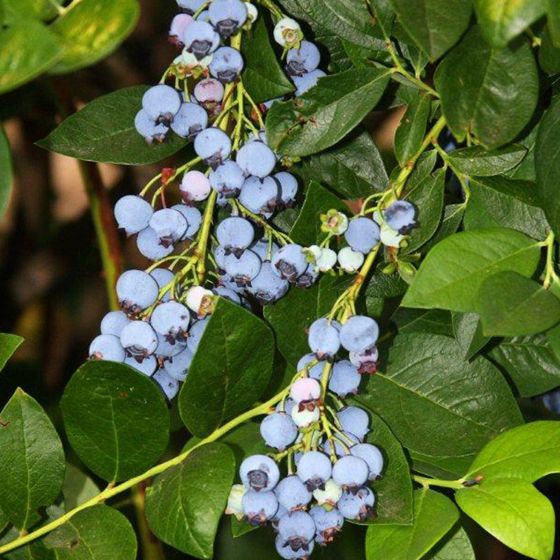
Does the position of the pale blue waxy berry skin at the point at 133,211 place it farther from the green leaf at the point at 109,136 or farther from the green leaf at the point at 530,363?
the green leaf at the point at 530,363

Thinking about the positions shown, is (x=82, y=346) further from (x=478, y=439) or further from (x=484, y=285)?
(x=484, y=285)

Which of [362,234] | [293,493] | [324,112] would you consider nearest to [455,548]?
[293,493]

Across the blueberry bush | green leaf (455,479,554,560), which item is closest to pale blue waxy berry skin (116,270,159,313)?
the blueberry bush

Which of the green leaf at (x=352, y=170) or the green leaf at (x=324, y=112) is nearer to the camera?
the green leaf at (x=324, y=112)

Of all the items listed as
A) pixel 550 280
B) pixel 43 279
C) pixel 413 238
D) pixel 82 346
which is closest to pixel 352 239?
pixel 413 238

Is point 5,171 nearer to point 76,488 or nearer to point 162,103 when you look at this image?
point 162,103

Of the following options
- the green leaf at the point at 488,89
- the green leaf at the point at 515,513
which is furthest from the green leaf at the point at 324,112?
the green leaf at the point at 515,513

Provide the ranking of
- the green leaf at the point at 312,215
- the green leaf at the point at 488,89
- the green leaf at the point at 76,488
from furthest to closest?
the green leaf at the point at 76,488, the green leaf at the point at 312,215, the green leaf at the point at 488,89
